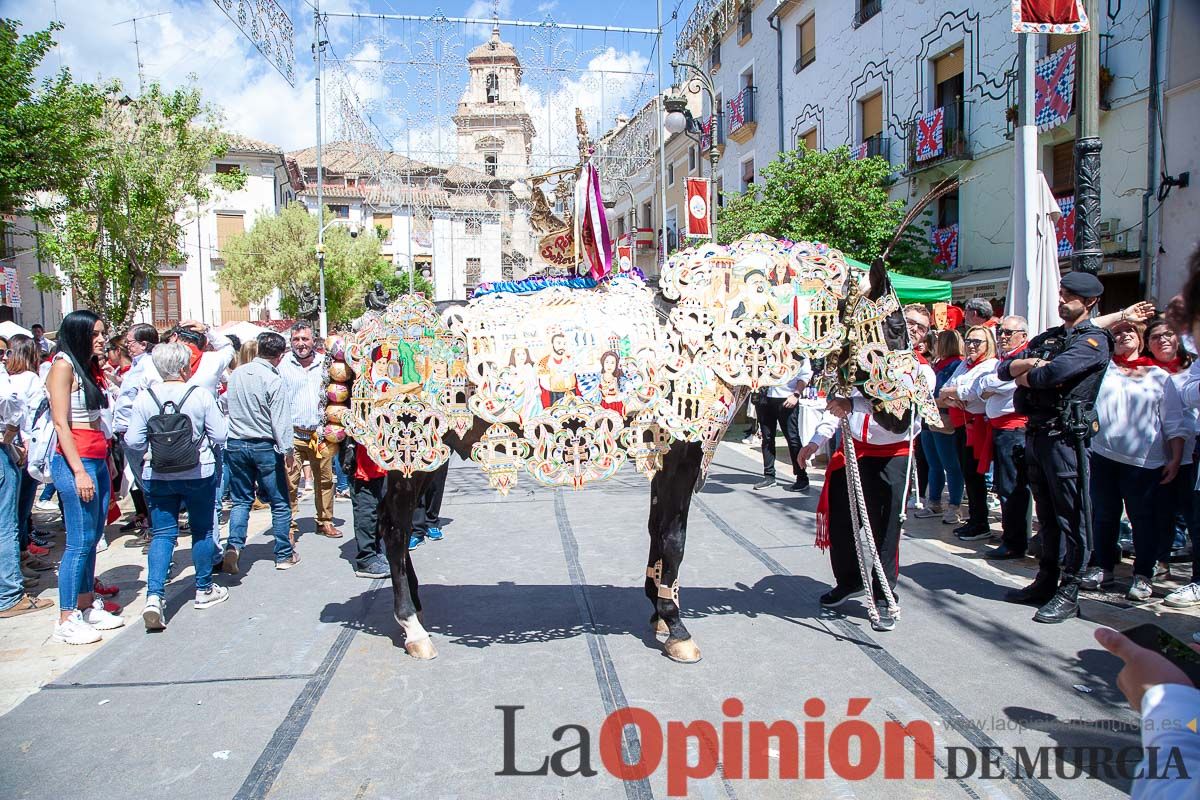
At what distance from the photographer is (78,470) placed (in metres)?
4.49

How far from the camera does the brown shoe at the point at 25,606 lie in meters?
4.95

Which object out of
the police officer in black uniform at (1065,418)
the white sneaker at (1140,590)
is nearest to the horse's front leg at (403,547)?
the police officer in black uniform at (1065,418)

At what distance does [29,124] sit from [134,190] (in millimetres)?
7228

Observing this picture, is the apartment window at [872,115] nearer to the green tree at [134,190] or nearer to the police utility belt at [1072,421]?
the police utility belt at [1072,421]

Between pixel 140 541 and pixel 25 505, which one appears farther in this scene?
pixel 140 541

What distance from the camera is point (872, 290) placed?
4.10 meters

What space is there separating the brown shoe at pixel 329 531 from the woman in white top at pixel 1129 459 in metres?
6.09

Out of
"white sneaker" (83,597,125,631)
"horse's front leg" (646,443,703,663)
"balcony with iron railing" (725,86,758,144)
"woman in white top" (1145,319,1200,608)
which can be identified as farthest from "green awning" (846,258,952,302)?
"balcony with iron railing" (725,86,758,144)

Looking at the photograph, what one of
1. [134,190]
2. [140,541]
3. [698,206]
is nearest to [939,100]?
[698,206]

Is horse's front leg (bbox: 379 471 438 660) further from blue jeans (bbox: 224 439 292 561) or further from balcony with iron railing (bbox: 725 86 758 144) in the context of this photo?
balcony with iron railing (bbox: 725 86 758 144)

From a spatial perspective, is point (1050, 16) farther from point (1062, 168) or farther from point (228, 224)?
point (228, 224)

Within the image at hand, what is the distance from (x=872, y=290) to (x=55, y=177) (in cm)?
1520

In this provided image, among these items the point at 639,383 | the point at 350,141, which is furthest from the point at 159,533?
the point at 350,141

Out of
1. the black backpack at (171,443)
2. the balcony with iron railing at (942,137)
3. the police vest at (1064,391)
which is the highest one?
the balcony with iron railing at (942,137)
